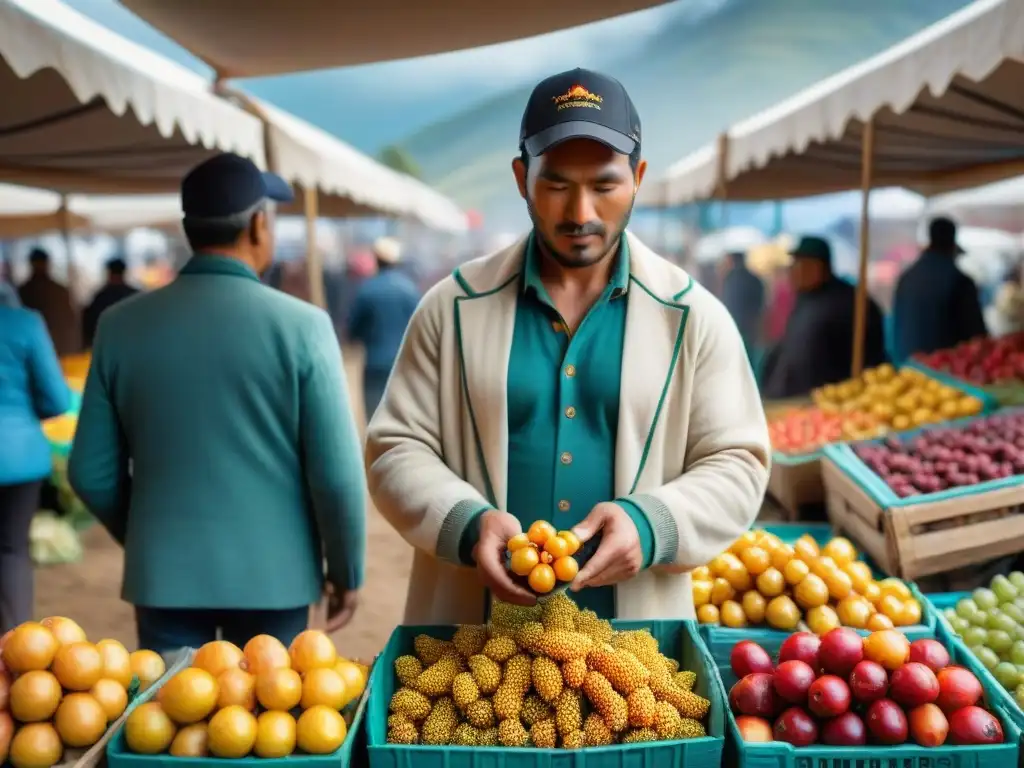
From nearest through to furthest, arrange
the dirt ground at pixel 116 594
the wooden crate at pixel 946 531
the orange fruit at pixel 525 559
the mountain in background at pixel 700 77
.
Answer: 1. the orange fruit at pixel 525 559
2. the wooden crate at pixel 946 531
3. the dirt ground at pixel 116 594
4. the mountain in background at pixel 700 77

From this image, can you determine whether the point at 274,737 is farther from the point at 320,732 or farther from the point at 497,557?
the point at 497,557

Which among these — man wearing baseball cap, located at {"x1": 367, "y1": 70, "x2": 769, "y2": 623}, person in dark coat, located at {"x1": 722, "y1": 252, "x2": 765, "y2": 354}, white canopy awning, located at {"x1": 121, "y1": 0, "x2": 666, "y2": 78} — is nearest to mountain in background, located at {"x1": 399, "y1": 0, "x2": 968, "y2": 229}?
person in dark coat, located at {"x1": 722, "y1": 252, "x2": 765, "y2": 354}

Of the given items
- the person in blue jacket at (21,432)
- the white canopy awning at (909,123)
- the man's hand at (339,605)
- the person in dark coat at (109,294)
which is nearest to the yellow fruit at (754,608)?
the man's hand at (339,605)

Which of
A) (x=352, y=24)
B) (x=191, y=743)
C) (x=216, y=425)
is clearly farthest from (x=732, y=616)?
(x=352, y=24)

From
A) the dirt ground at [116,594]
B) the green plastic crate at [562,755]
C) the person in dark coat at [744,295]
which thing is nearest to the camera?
the green plastic crate at [562,755]

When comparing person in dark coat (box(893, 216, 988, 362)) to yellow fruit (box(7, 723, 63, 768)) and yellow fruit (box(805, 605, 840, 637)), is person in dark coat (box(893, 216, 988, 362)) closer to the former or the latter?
yellow fruit (box(805, 605, 840, 637))

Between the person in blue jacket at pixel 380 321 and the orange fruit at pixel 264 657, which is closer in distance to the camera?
the orange fruit at pixel 264 657

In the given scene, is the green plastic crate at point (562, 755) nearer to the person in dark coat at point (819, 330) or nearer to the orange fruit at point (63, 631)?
the orange fruit at point (63, 631)

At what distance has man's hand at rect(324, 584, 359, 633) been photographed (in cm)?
246

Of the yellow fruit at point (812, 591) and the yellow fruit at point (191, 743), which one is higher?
the yellow fruit at point (191, 743)

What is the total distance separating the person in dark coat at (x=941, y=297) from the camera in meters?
6.09

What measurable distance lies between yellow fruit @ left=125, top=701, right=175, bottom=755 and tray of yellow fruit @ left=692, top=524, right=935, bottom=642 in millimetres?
1428

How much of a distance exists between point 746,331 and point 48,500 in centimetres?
673

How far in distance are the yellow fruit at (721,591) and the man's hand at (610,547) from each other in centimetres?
112
